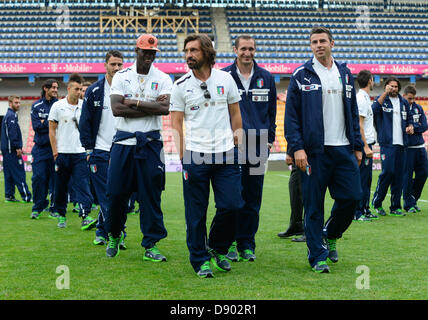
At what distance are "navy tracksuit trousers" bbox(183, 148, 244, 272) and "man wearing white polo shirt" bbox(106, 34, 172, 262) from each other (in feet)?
2.50

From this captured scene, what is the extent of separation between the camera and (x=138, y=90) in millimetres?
6016

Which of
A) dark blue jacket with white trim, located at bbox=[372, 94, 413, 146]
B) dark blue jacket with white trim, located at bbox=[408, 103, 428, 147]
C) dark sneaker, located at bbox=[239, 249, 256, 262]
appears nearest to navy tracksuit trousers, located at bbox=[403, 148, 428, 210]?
dark blue jacket with white trim, located at bbox=[408, 103, 428, 147]

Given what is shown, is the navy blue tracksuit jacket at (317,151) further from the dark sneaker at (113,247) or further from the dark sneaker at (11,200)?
the dark sneaker at (11,200)

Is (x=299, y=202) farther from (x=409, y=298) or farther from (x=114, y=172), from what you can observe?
(x=409, y=298)

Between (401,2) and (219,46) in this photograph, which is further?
(401,2)

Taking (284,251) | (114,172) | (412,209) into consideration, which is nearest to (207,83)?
(114,172)

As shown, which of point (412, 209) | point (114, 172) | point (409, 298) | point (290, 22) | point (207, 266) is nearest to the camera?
point (409, 298)

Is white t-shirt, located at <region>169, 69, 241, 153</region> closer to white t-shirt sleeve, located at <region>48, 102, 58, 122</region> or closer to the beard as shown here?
the beard

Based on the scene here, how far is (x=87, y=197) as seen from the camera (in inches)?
348

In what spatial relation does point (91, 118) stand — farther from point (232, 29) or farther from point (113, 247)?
point (232, 29)

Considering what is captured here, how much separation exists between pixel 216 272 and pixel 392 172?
5.76 metres

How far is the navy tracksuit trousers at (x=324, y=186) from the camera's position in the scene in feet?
18.1

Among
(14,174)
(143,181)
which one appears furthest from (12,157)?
(143,181)

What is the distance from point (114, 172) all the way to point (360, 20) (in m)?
35.1
